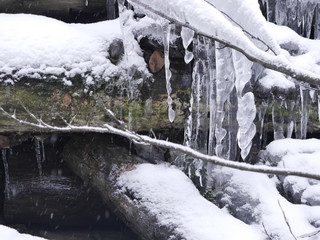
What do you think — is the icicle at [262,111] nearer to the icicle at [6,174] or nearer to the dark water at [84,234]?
the dark water at [84,234]

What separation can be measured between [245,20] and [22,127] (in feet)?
9.01

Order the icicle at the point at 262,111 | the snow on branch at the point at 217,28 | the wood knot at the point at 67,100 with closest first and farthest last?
the snow on branch at the point at 217,28 → the wood knot at the point at 67,100 → the icicle at the point at 262,111

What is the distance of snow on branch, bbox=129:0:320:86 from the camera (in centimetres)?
140

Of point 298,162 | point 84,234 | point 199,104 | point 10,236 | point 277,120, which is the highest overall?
point 199,104

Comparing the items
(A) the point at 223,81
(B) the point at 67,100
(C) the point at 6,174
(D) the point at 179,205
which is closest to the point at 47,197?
(C) the point at 6,174

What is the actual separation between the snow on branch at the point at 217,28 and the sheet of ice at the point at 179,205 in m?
1.80

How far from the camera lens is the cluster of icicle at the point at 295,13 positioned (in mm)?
4887

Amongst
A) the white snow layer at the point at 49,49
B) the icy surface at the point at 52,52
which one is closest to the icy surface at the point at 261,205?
the icy surface at the point at 52,52

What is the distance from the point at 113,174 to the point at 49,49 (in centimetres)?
112

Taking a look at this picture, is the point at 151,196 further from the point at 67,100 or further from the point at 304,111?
the point at 304,111

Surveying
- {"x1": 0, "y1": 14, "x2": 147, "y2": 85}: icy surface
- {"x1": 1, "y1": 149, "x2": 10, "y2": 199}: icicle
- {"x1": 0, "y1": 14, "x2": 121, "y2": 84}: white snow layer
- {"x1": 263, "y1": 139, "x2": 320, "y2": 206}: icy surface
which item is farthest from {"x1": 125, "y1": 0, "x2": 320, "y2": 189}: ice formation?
{"x1": 1, "y1": 149, "x2": 10, "y2": 199}: icicle

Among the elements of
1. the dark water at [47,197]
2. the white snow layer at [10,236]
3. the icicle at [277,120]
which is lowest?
the dark water at [47,197]

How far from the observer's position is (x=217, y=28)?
57.3 inches

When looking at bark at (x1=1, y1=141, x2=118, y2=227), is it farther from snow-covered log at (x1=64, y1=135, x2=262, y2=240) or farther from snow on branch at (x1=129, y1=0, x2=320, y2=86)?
snow on branch at (x1=129, y1=0, x2=320, y2=86)
